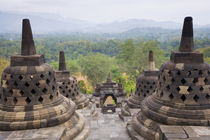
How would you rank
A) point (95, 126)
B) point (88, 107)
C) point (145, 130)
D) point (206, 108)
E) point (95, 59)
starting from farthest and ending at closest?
point (95, 59)
point (88, 107)
point (95, 126)
point (145, 130)
point (206, 108)

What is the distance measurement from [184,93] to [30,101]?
232 inches

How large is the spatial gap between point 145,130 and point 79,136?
2.73m

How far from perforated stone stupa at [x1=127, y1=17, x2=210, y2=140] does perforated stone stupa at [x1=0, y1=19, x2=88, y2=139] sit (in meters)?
3.22

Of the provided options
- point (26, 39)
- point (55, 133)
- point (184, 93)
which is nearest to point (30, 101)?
point (55, 133)

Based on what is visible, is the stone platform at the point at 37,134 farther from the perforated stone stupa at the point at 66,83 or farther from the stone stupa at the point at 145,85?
the stone stupa at the point at 145,85

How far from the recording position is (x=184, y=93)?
23.1ft

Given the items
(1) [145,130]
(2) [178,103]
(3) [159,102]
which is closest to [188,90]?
(2) [178,103]

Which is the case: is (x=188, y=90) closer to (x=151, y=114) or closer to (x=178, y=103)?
(x=178, y=103)

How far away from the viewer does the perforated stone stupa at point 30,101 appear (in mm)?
6805

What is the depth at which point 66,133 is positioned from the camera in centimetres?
732

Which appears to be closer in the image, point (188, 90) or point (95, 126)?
point (188, 90)

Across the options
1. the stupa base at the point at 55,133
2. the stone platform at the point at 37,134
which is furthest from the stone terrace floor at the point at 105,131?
the stone platform at the point at 37,134

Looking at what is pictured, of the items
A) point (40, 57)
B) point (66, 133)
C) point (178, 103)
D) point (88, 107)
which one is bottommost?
point (88, 107)

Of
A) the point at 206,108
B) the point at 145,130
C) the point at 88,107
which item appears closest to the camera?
the point at 206,108
